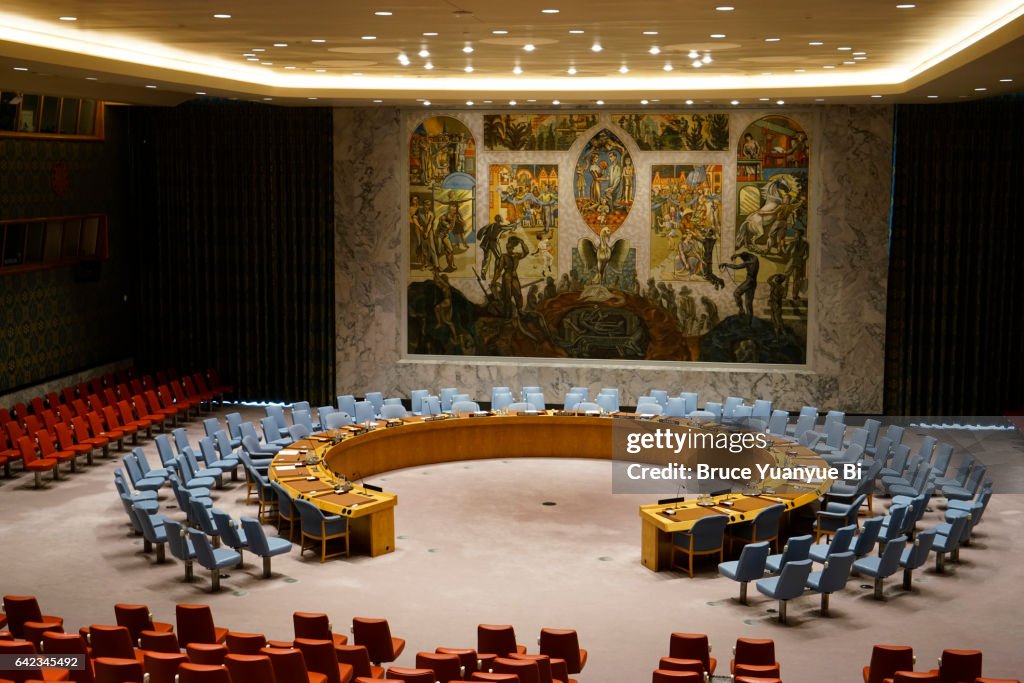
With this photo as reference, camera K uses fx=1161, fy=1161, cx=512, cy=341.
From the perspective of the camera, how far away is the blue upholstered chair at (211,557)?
40.4 feet

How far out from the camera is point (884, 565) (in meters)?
12.2

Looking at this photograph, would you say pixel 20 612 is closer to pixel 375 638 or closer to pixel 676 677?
pixel 375 638

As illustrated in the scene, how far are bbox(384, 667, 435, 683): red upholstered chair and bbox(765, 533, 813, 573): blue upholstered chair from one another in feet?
17.2

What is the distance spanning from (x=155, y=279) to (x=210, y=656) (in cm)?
1634

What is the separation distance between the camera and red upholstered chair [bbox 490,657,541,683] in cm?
823

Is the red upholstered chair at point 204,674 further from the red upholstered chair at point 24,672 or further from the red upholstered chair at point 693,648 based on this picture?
the red upholstered chair at point 693,648

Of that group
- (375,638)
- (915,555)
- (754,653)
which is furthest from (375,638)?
→ (915,555)

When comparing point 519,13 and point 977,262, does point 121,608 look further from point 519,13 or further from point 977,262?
point 977,262

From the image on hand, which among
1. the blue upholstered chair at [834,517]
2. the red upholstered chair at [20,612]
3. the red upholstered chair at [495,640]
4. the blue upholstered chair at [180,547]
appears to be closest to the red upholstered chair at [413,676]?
the red upholstered chair at [495,640]

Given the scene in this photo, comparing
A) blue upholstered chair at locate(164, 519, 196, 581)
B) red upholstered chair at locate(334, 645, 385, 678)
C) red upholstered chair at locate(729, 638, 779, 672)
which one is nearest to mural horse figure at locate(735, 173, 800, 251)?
blue upholstered chair at locate(164, 519, 196, 581)

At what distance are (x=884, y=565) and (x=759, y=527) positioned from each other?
1682 millimetres

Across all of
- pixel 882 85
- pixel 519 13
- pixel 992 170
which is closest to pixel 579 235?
pixel 882 85

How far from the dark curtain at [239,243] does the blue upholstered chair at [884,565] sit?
43.0 feet

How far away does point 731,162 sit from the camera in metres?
21.4
